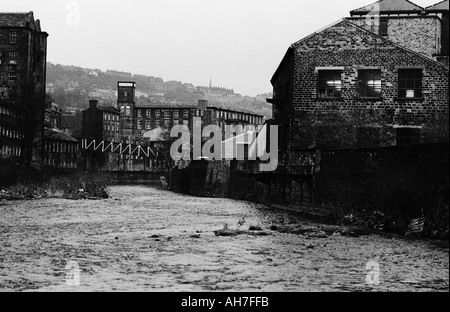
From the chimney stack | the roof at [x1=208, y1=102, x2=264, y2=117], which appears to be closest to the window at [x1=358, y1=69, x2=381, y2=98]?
the chimney stack

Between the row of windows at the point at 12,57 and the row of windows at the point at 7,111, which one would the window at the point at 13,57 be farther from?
the row of windows at the point at 7,111

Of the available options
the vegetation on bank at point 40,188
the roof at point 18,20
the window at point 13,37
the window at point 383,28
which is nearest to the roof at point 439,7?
the window at point 383,28

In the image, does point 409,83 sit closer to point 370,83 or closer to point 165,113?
point 370,83

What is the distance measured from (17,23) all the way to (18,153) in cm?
1363

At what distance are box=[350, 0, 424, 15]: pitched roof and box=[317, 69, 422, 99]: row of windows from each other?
33.4ft

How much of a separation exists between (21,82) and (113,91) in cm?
5247

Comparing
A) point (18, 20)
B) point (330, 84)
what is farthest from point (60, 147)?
point (330, 84)

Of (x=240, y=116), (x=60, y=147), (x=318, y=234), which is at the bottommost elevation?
(x=318, y=234)

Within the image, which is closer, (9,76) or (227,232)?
(227,232)

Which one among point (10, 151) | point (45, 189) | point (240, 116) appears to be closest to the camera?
point (45, 189)

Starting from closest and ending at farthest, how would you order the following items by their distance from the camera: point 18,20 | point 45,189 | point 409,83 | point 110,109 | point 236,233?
point 236,233 → point 409,83 → point 45,189 → point 18,20 → point 110,109

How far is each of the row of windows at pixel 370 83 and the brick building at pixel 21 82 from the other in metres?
38.3

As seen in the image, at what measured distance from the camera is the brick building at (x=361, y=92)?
2872cm

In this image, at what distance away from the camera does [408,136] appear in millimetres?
28562
